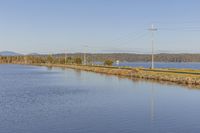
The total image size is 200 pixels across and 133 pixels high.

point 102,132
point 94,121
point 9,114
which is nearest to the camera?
point 102,132

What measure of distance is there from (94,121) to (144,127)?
349cm

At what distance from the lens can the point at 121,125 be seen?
21.0 meters

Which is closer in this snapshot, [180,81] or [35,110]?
[35,110]

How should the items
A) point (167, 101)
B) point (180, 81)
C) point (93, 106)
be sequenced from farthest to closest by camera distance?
point (180, 81)
point (167, 101)
point (93, 106)

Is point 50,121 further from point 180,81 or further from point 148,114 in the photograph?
point 180,81

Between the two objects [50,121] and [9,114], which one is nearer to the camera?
[50,121]

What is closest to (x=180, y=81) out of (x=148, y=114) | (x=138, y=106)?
(x=138, y=106)

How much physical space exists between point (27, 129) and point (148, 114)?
951cm

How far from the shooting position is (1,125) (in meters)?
21.0

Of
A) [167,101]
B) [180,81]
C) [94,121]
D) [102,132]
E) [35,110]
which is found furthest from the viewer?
[180,81]

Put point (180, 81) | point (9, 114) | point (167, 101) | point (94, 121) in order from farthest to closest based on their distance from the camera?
point (180, 81)
point (167, 101)
point (9, 114)
point (94, 121)

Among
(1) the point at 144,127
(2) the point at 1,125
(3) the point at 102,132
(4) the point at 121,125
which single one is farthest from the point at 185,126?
(2) the point at 1,125

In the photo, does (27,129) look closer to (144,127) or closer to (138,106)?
(144,127)

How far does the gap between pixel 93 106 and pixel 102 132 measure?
33.5 feet
